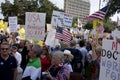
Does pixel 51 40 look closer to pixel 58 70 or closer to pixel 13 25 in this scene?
pixel 13 25

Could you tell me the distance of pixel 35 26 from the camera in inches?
463

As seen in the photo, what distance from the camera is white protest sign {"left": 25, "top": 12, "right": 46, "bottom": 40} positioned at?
37.6 feet

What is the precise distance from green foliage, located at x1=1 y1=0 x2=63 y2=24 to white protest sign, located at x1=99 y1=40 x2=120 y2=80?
7323cm

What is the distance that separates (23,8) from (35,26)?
7195 cm

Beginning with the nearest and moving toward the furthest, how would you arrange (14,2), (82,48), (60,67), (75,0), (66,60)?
1. (60,67)
2. (66,60)
3. (82,48)
4. (14,2)
5. (75,0)

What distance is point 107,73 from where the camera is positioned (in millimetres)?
5898

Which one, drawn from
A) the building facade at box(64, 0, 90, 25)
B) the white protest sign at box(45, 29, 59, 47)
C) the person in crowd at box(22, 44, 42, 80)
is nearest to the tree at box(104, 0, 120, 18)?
the white protest sign at box(45, 29, 59, 47)

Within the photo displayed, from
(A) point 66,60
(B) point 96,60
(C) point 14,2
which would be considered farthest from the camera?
(C) point 14,2

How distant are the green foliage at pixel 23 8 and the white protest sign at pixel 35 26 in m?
67.0

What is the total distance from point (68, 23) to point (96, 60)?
7.68 m

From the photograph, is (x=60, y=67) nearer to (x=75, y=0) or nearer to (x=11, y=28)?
(x=11, y=28)

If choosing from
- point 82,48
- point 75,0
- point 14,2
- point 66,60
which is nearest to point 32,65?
point 66,60

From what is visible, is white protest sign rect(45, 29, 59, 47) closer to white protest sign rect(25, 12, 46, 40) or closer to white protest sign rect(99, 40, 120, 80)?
white protest sign rect(25, 12, 46, 40)

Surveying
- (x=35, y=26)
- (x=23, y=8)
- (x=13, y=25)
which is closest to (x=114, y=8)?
(x=13, y=25)
